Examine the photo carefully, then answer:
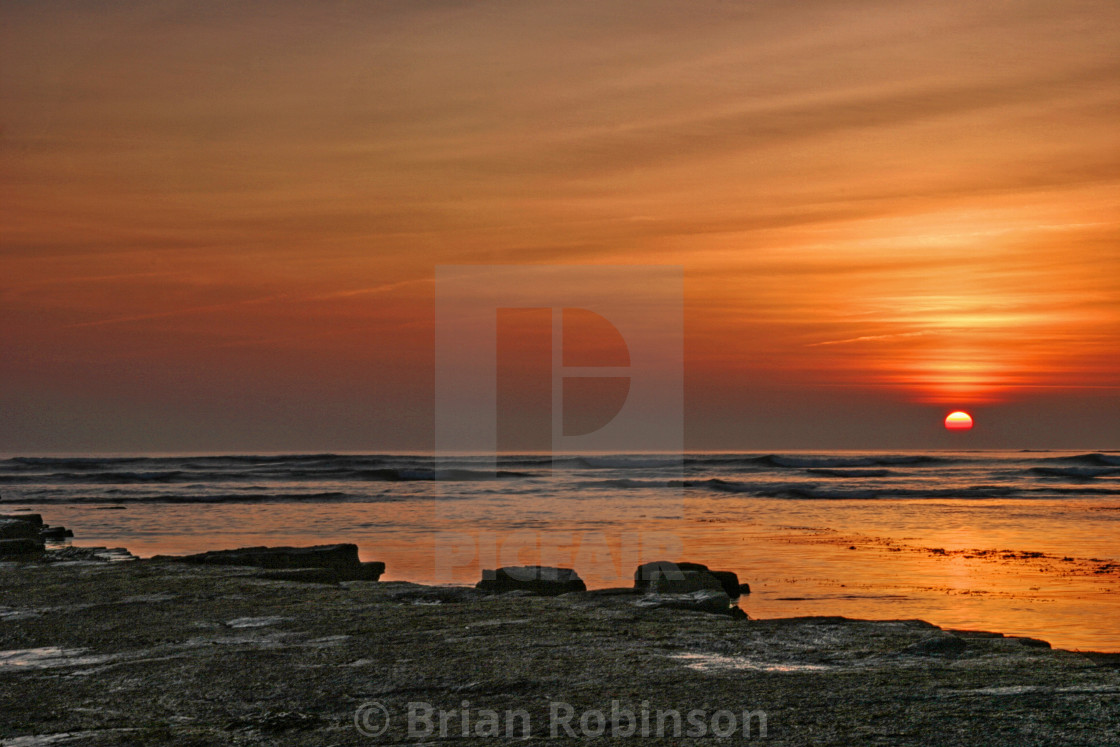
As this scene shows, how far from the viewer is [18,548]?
1245 cm

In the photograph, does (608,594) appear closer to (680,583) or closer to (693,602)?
(693,602)

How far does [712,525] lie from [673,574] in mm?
13539

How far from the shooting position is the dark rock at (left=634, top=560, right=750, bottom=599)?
32.1ft

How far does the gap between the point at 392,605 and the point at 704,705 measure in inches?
152

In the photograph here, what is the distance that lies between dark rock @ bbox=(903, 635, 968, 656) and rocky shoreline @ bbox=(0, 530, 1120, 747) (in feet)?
0.05

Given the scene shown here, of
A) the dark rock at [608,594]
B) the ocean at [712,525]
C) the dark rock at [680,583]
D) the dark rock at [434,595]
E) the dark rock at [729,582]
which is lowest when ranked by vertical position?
the ocean at [712,525]

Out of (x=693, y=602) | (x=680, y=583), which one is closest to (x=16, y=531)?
(x=680, y=583)

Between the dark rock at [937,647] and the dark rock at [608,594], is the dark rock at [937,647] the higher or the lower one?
the higher one

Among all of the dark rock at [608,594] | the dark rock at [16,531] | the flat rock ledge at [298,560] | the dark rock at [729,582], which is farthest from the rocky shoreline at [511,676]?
the dark rock at [16,531]

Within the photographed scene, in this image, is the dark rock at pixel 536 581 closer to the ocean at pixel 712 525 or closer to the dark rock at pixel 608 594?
the dark rock at pixel 608 594

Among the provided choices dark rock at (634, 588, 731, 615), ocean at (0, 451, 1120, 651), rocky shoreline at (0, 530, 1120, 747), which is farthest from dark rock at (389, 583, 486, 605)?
ocean at (0, 451, 1120, 651)

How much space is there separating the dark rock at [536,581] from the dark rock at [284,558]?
111 inches

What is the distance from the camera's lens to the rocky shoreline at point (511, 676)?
13.2ft

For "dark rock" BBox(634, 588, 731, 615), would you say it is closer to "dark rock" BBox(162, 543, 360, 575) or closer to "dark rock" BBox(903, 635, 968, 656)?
"dark rock" BBox(903, 635, 968, 656)
